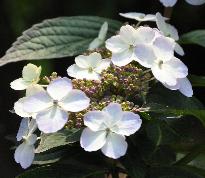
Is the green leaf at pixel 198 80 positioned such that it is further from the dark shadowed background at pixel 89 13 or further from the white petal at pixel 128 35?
the dark shadowed background at pixel 89 13

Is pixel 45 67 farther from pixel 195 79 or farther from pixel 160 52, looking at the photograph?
pixel 160 52

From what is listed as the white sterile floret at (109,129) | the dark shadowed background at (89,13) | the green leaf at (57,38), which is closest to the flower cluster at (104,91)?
the white sterile floret at (109,129)

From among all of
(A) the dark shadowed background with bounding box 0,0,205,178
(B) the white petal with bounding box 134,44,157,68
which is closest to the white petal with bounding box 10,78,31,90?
(B) the white petal with bounding box 134,44,157,68

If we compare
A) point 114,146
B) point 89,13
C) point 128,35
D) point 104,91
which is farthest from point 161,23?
point 89,13

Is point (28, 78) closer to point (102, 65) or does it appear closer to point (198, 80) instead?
point (102, 65)

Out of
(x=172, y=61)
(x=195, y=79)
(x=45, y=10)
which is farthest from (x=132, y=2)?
(x=172, y=61)

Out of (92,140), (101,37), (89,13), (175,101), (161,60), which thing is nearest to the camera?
(92,140)
